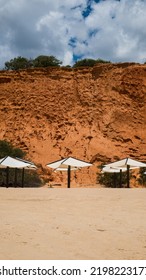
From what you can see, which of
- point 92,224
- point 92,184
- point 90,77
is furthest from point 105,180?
point 92,224

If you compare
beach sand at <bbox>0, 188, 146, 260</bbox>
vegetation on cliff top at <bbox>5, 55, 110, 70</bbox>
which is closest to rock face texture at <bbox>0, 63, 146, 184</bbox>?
vegetation on cliff top at <bbox>5, 55, 110, 70</bbox>

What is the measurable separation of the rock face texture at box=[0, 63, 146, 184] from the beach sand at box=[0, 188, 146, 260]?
84.8ft

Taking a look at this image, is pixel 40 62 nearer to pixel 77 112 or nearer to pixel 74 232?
pixel 77 112

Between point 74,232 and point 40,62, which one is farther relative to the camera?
point 40,62

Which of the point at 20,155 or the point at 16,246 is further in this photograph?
the point at 20,155

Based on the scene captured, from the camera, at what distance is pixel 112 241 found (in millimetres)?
6543

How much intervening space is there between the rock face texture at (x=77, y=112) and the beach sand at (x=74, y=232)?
25859 mm

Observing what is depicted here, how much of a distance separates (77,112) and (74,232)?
3393 cm

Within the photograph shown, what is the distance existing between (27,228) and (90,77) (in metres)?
36.2

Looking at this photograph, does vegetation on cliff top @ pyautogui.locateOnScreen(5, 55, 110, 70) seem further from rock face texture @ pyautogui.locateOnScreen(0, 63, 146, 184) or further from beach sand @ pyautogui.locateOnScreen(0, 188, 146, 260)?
beach sand @ pyautogui.locateOnScreen(0, 188, 146, 260)

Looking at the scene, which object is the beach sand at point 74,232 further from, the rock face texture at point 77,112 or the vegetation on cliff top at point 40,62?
the vegetation on cliff top at point 40,62

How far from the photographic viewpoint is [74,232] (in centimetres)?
725

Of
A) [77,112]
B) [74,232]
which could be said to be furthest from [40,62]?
[74,232]
